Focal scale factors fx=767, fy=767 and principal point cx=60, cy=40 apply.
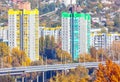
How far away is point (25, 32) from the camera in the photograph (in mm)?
28719

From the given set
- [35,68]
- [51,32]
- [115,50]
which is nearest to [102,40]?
[51,32]

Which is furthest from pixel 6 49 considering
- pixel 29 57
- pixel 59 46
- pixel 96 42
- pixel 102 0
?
pixel 102 0

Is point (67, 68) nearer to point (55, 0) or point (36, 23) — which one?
point (36, 23)

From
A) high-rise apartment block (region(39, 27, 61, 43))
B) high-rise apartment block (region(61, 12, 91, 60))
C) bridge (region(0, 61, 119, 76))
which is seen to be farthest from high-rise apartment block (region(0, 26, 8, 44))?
bridge (region(0, 61, 119, 76))

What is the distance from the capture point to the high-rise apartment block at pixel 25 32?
28.2m

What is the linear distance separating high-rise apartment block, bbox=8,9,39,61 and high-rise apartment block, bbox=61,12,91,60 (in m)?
1.31

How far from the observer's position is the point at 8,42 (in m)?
29.4

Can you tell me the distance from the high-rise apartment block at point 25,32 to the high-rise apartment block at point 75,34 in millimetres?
1313

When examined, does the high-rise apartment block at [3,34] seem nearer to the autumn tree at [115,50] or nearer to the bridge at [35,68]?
the autumn tree at [115,50]

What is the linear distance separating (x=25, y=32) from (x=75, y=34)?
2255mm

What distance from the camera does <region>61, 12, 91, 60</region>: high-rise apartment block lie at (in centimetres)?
2931

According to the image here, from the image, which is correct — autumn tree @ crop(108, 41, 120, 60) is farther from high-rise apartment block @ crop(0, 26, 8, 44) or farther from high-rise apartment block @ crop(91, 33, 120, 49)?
high-rise apartment block @ crop(0, 26, 8, 44)

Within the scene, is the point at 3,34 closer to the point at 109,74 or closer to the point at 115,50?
the point at 115,50

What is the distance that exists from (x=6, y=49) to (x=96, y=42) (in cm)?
594
